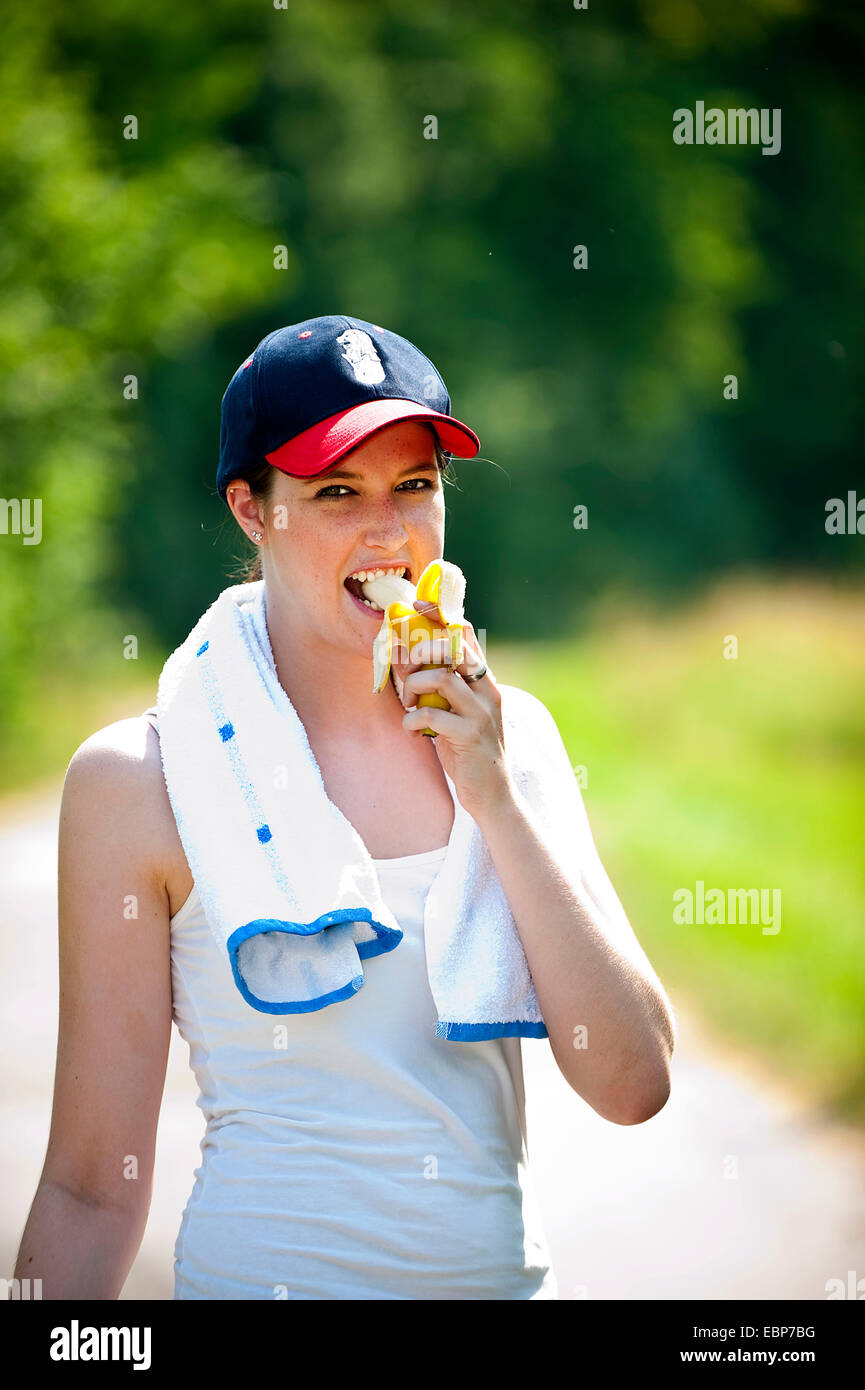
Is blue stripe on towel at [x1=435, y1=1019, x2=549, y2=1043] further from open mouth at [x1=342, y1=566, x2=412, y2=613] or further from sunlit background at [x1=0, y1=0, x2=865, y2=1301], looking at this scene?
sunlit background at [x1=0, y1=0, x2=865, y2=1301]

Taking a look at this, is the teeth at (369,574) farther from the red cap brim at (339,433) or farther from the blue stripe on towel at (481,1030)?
the blue stripe on towel at (481,1030)

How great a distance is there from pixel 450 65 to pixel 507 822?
27.6 metres

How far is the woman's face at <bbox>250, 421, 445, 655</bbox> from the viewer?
2334mm

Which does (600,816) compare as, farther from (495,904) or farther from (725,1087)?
(495,904)

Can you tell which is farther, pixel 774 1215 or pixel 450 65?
pixel 450 65

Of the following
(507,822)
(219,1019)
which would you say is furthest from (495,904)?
(219,1019)

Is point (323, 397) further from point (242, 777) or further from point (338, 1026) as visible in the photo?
point (338, 1026)

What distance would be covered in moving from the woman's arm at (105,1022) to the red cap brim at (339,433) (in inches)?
21.9

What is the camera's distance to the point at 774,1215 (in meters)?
5.08

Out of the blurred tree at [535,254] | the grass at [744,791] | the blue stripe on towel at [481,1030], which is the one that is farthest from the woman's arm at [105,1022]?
the blurred tree at [535,254]

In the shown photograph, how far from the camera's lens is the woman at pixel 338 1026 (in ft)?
6.88

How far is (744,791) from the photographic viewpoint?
11.9m

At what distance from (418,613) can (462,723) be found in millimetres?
193

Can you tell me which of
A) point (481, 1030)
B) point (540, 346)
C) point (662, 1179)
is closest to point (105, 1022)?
point (481, 1030)
